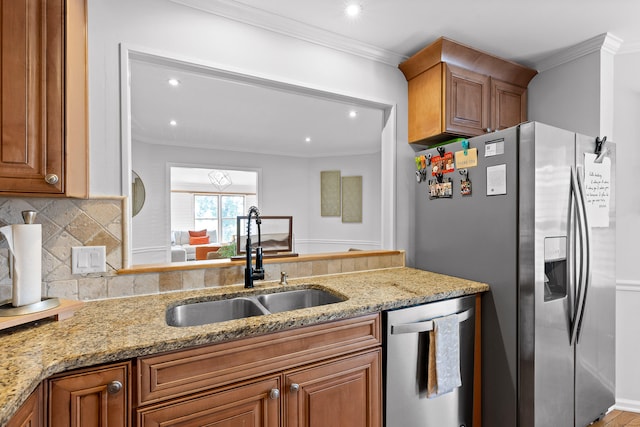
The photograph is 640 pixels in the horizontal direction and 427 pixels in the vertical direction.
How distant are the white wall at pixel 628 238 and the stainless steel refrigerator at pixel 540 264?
1.23ft

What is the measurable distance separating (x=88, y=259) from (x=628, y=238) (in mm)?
3253

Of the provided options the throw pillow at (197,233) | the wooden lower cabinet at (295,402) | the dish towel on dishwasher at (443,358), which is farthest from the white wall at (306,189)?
the wooden lower cabinet at (295,402)

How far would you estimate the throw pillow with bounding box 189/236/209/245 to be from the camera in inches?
107

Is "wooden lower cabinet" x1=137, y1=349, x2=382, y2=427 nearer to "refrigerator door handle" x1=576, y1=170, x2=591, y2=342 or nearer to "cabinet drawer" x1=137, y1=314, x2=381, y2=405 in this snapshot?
"cabinet drawer" x1=137, y1=314, x2=381, y2=405

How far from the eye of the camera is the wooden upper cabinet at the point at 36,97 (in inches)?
40.8

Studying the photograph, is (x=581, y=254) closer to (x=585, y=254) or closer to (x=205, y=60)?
(x=585, y=254)

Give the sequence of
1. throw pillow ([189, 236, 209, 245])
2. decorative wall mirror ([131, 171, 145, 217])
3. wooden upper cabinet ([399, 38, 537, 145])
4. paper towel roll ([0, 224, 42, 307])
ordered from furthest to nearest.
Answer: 1. throw pillow ([189, 236, 209, 245])
2. wooden upper cabinet ([399, 38, 537, 145])
3. decorative wall mirror ([131, 171, 145, 217])
4. paper towel roll ([0, 224, 42, 307])

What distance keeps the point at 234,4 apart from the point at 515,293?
216cm

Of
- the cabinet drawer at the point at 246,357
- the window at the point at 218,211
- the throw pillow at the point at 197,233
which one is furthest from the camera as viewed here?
the window at the point at 218,211

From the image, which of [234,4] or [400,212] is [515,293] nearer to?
[400,212]

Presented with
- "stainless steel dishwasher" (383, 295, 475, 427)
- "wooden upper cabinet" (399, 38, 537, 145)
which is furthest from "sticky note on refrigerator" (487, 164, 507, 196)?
"stainless steel dishwasher" (383, 295, 475, 427)

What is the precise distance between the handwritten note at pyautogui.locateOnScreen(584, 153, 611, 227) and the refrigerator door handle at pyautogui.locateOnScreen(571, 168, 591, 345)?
130mm


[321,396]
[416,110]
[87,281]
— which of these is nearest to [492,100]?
[416,110]

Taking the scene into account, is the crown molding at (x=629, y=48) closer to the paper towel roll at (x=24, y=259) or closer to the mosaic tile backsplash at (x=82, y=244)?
the mosaic tile backsplash at (x=82, y=244)
